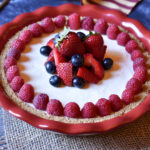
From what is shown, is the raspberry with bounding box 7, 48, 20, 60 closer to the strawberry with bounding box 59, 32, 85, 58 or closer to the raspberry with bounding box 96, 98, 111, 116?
the strawberry with bounding box 59, 32, 85, 58

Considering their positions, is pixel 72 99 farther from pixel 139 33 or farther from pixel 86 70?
pixel 139 33

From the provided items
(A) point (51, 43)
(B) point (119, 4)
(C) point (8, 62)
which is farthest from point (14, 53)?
(B) point (119, 4)

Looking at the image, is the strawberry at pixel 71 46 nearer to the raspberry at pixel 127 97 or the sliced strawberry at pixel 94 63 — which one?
the sliced strawberry at pixel 94 63

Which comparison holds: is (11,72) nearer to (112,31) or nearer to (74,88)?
(74,88)

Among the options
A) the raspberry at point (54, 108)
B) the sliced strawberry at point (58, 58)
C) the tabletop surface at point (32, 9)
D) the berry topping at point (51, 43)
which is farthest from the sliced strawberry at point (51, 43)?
the tabletop surface at point (32, 9)

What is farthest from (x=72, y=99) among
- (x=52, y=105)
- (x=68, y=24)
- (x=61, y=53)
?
(x=68, y=24)

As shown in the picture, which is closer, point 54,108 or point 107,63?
point 54,108
